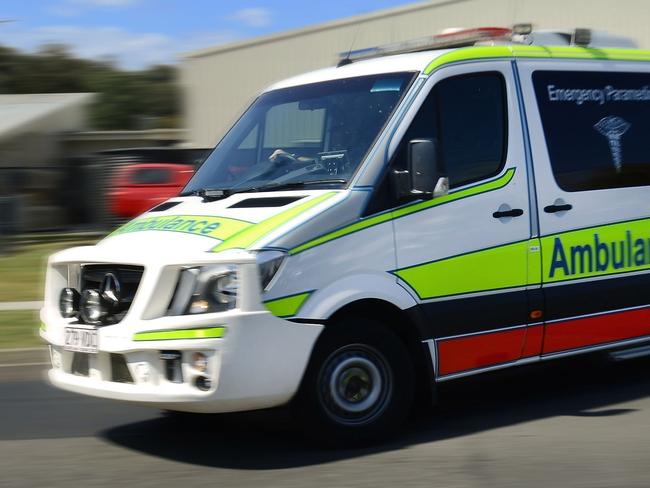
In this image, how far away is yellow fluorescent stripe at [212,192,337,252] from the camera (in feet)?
18.6

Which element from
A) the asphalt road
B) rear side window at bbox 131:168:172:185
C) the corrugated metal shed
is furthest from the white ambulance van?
the corrugated metal shed

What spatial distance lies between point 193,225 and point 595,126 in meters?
2.84

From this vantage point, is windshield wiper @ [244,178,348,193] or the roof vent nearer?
windshield wiper @ [244,178,348,193]

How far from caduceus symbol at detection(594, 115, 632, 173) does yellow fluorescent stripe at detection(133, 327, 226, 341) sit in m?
3.15

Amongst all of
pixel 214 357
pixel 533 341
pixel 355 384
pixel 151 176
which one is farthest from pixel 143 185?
pixel 214 357

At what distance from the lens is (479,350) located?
6418 millimetres

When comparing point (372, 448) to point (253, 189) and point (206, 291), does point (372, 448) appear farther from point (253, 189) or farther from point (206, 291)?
point (253, 189)

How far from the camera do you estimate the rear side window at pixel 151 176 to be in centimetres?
1887

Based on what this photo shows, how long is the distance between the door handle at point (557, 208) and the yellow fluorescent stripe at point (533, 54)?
98 centimetres

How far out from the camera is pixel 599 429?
6.36 m

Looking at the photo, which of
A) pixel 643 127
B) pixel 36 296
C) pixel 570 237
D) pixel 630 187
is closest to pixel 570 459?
pixel 570 237

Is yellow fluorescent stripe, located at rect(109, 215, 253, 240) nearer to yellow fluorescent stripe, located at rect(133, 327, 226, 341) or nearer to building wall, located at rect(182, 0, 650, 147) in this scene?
yellow fluorescent stripe, located at rect(133, 327, 226, 341)

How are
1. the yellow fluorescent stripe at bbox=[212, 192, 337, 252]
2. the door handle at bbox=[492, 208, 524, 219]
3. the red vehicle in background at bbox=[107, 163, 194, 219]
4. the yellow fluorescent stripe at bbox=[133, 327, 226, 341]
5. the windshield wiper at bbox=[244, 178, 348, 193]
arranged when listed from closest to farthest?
the yellow fluorescent stripe at bbox=[133, 327, 226, 341]
the yellow fluorescent stripe at bbox=[212, 192, 337, 252]
the windshield wiper at bbox=[244, 178, 348, 193]
the door handle at bbox=[492, 208, 524, 219]
the red vehicle in background at bbox=[107, 163, 194, 219]

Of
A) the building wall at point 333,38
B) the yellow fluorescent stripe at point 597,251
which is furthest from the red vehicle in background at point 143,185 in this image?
the yellow fluorescent stripe at point 597,251
